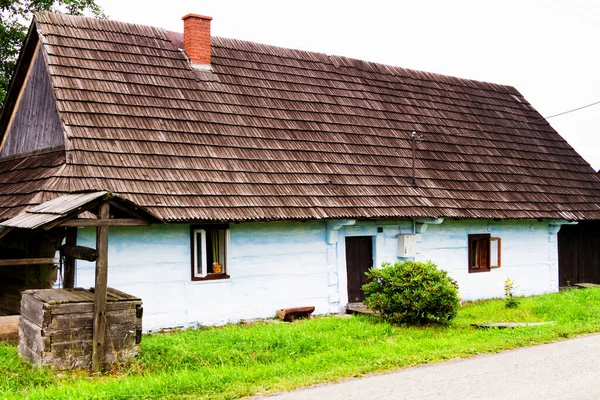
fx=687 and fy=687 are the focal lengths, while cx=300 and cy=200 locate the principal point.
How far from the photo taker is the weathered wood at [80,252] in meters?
8.80

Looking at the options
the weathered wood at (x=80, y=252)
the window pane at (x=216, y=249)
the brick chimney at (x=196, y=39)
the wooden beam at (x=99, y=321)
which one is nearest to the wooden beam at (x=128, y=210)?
the weathered wood at (x=80, y=252)

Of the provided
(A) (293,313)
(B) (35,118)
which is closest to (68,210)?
(A) (293,313)

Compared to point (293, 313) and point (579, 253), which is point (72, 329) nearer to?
point (293, 313)

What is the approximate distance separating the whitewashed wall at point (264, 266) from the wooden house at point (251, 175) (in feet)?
0.10

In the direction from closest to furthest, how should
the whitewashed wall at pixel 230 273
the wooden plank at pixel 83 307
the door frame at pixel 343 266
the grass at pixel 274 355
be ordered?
the grass at pixel 274 355
the wooden plank at pixel 83 307
the whitewashed wall at pixel 230 273
the door frame at pixel 343 266

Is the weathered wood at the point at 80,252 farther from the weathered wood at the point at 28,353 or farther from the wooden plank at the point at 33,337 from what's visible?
the weathered wood at the point at 28,353

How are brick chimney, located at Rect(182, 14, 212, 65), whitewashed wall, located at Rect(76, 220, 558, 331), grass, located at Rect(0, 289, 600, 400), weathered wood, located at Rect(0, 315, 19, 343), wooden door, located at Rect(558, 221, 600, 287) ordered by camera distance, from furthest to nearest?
wooden door, located at Rect(558, 221, 600, 287)
brick chimney, located at Rect(182, 14, 212, 65)
whitewashed wall, located at Rect(76, 220, 558, 331)
weathered wood, located at Rect(0, 315, 19, 343)
grass, located at Rect(0, 289, 600, 400)

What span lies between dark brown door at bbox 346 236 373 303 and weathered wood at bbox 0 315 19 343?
724 centimetres

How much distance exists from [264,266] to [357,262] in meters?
2.56

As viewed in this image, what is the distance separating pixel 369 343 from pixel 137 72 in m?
7.88

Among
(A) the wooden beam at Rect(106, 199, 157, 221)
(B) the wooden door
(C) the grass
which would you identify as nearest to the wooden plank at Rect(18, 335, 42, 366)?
(C) the grass

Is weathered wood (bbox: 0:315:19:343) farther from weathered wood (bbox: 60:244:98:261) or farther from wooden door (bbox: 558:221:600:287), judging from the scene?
wooden door (bbox: 558:221:600:287)

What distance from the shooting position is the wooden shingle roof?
12.6 meters

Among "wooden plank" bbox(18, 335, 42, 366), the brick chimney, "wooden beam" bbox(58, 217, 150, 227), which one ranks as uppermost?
the brick chimney
